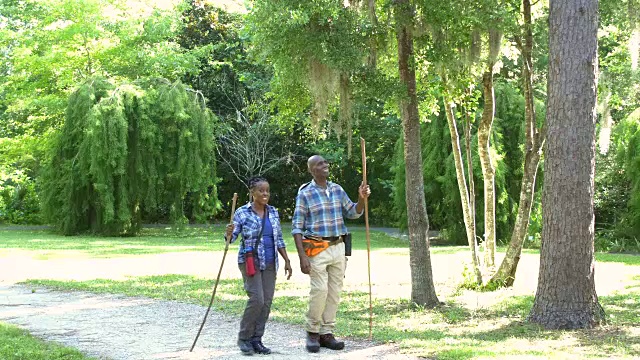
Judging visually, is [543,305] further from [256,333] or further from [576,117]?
[256,333]

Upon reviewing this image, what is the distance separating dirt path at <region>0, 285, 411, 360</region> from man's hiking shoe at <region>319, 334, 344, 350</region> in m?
0.08

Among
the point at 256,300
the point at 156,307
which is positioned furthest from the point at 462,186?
the point at 256,300

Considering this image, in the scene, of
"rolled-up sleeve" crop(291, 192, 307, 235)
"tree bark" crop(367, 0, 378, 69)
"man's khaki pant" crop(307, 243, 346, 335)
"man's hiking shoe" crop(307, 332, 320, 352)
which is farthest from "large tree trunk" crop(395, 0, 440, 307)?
"man's hiking shoe" crop(307, 332, 320, 352)

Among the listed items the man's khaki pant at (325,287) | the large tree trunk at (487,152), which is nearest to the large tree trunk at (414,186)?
the large tree trunk at (487,152)

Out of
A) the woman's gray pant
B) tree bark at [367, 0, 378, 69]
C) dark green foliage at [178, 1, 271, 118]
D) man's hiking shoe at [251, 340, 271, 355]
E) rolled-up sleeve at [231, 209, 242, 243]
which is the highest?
dark green foliage at [178, 1, 271, 118]

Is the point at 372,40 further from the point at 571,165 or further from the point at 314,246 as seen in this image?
the point at 314,246

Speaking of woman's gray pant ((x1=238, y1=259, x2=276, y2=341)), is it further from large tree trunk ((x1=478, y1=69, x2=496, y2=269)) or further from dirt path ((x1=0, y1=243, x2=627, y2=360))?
large tree trunk ((x1=478, y1=69, x2=496, y2=269))

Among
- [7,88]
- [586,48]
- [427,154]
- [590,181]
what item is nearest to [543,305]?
[590,181]

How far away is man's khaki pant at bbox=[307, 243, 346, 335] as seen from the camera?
7.28 meters

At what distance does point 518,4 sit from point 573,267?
4.32 metres

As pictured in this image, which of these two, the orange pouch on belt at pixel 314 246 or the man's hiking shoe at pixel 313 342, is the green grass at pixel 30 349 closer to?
the man's hiking shoe at pixel 313 342

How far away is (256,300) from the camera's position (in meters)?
7.13

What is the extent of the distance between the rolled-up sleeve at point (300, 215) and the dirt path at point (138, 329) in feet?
3.56

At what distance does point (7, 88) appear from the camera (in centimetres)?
3203
